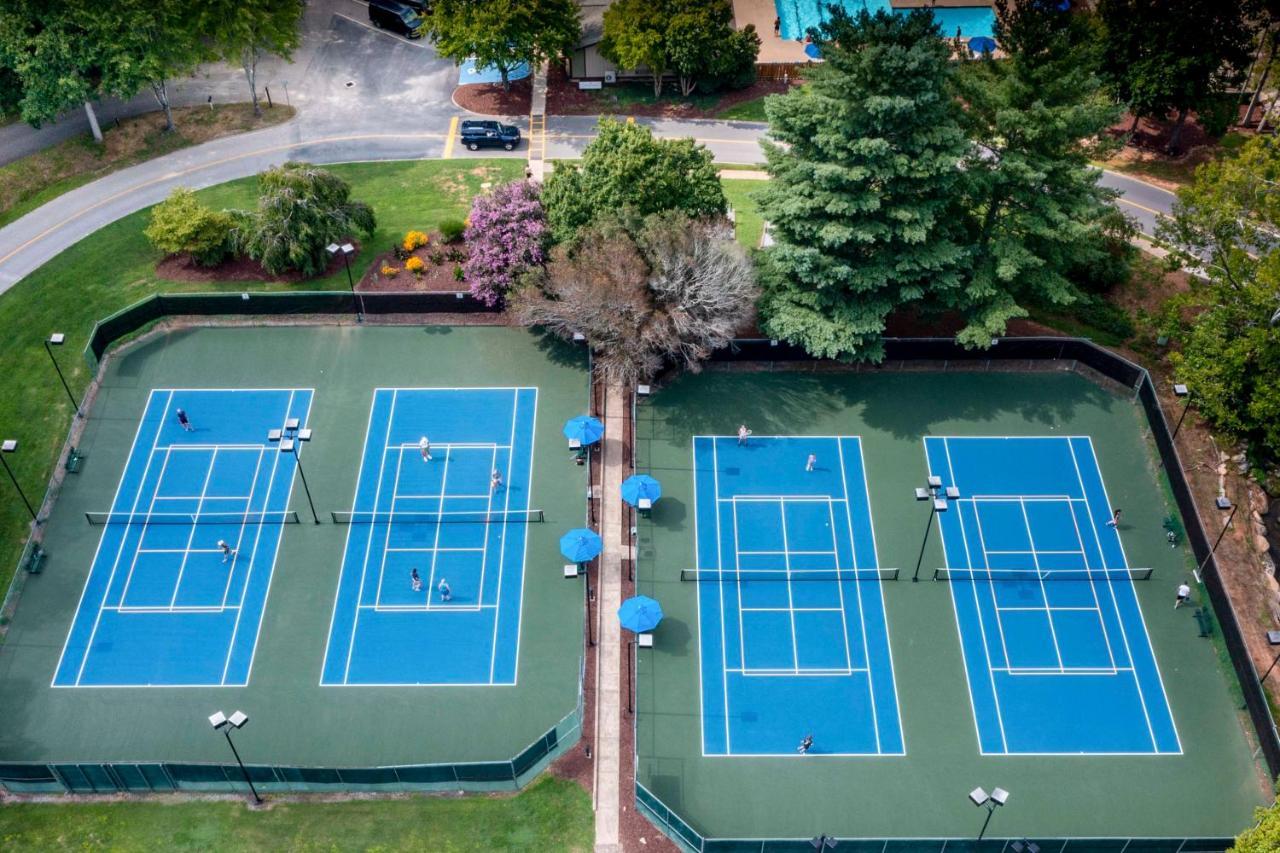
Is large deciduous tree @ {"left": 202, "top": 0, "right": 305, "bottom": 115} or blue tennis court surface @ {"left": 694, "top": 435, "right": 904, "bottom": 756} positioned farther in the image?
large deciduous tree @ {"left": 202, "top": 0, "right": 305, "bottom": 115}

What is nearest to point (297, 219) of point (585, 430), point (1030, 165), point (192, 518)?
point (192, 518)

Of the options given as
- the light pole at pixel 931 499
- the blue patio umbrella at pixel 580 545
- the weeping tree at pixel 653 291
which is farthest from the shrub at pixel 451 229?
the light pole at pixel 931 499

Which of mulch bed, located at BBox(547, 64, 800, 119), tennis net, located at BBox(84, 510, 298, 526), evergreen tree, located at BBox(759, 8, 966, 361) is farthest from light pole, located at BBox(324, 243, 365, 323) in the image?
evergreen tree, located at BBox(759, 8, 966, 361)

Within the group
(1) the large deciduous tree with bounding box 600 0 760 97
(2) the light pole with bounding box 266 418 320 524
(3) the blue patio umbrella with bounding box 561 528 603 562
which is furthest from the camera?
(1) the large deciduous tree with bounding box 600 0 760 97

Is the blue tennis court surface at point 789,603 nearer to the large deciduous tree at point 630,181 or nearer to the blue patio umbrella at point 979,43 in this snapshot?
the large deciduous tree at point 630,181

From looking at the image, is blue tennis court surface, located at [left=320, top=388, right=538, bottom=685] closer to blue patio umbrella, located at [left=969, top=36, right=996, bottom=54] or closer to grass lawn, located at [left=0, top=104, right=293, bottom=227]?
grass lawn, located at [left=0, top=104, right=293, bottom=227]

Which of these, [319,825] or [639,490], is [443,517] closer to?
[639,490]
